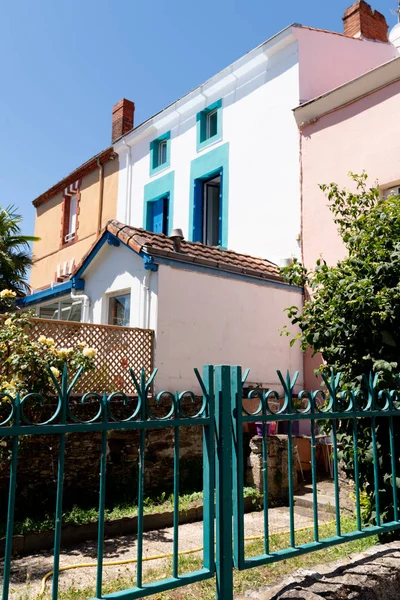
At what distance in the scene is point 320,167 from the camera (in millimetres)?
11258

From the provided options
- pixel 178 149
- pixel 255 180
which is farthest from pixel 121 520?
pixel 178 149

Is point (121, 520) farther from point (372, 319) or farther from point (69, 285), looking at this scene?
point (69, 285)

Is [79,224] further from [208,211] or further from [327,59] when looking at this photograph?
[327,59]

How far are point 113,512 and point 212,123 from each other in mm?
11725

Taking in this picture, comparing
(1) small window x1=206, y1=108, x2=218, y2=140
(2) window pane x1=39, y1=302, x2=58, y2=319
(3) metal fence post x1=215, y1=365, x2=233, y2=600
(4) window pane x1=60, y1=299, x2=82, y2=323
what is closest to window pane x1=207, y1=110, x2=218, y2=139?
(1) small window x1=206, y1=108, x2=218, y2=140

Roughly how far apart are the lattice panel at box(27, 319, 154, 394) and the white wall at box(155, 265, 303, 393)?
31 centimetres

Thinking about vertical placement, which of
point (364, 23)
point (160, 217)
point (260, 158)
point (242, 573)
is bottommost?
point (242, 573)

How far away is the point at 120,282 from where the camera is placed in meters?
10.6

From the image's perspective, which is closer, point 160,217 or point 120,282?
point 120,282

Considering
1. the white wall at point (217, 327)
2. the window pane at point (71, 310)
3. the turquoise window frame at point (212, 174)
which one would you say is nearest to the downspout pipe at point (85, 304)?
the window pane at point (71, 310)

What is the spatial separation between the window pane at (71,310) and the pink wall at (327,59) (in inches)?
289

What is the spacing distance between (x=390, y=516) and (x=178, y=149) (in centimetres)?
1297

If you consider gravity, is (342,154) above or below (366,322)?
above

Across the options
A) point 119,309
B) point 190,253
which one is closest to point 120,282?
point 119,309
